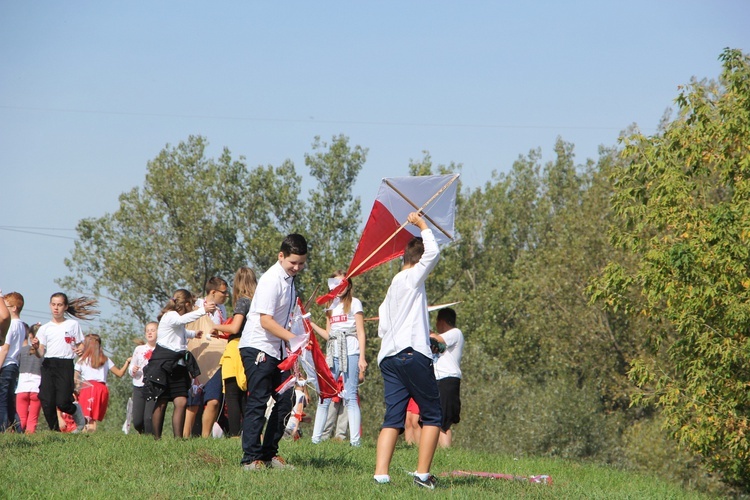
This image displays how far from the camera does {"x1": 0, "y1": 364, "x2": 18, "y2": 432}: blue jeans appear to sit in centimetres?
1160

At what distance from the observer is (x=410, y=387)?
7.23 metres

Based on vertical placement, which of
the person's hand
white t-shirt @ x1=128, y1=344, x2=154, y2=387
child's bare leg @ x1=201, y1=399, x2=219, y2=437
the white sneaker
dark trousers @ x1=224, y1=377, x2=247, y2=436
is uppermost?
the person's hand

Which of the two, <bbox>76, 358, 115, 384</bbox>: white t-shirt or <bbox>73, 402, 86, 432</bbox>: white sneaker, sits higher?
<bbox>76, 358, 115, 384</bbox>: white t-shirt

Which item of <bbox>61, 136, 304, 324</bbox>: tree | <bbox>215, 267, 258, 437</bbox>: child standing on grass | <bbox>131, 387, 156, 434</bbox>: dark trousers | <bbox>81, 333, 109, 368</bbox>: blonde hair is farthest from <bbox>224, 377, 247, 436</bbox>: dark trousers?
<bbox>61, 136, 304, 324</bbox>: tree

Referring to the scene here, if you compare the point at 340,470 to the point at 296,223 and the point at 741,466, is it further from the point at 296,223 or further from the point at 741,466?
the point at 296,223

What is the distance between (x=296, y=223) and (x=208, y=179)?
5300 mm

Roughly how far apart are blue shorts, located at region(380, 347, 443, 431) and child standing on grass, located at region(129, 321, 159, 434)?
4.29 metres

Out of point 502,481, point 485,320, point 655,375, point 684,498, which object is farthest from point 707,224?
point 485,320

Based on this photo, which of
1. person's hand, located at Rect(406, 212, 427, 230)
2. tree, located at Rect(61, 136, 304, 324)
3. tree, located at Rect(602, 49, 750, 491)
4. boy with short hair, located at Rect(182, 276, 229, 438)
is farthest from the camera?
tree, located at Rect(61, 136, 304, 324)

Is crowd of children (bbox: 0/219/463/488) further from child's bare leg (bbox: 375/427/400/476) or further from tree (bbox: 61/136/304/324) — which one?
tree (bbox: 61/136/304/324)

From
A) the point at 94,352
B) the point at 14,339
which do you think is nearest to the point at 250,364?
the point at 14,339

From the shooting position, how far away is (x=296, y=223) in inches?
1954

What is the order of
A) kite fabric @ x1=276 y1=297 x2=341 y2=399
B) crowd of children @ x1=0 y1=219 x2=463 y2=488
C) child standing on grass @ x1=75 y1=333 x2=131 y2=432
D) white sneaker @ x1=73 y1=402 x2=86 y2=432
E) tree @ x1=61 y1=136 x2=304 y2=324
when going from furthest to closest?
tree @ x1=61 y1=136 x2=304 y2=324
child standing on grass @ x1=75 y1=333 x2=131 y2=432
white sneaker @ x1=73 y1=402 x2=86 y2=432
kite fabric @ x1=276 y1=297 x2=341 y2=399
crowd of children @ x1=0 y1=219 x2=463 y2=488

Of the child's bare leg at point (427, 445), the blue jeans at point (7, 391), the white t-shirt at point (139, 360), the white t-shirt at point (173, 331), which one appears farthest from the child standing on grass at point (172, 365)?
the child's bare leg at point (427, 445)
